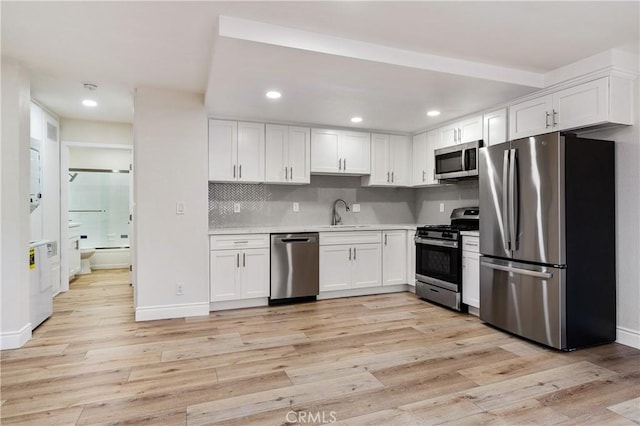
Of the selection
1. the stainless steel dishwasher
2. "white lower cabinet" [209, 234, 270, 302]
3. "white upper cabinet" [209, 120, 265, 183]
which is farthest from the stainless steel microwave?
"white lower cabinet" [209, 234, 270, 302]

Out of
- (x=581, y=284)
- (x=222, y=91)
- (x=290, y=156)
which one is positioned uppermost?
(x=222, y=91)

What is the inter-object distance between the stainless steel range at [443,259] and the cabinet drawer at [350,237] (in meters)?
0.53

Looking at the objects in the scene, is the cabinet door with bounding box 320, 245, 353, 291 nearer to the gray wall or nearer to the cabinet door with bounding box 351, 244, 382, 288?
the cabinet door with bounding box 351, 244, 382, 288

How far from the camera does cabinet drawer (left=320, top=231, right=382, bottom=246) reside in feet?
14.6

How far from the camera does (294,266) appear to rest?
14.0 ft

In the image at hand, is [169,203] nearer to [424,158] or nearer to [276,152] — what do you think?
[276,152]

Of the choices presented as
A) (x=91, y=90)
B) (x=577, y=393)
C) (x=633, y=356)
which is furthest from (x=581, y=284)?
(x=91, y=90)

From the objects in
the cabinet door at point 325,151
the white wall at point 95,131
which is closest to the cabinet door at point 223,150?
the cabinet door at point 325,151

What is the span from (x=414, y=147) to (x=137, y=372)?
4.27m

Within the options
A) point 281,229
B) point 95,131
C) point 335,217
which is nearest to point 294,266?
point 281,229

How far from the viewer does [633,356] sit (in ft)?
9.09

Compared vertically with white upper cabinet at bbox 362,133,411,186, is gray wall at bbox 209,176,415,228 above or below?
below

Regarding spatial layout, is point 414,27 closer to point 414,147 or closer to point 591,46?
point 591,46

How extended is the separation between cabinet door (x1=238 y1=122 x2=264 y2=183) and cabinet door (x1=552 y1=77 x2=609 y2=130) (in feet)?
9.99
